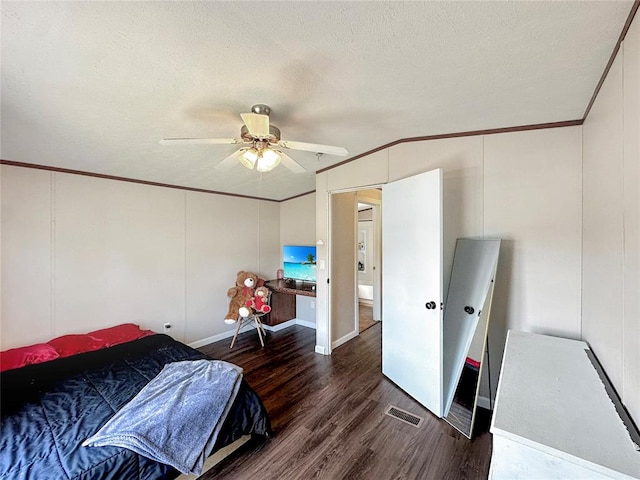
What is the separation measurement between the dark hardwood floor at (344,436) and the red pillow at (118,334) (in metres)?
1.27

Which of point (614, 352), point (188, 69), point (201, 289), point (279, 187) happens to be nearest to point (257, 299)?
point (201, 289)

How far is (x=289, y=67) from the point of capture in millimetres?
1467

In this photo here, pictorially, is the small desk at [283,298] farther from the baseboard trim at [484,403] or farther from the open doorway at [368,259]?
the baseboard trim at [484,403]

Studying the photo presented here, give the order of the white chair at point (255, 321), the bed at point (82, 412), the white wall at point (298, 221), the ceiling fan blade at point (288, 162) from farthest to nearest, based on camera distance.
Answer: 1. the white wall at point (298, 221)
2. the white chair at point (255, 321)
3. the ceiling fan blade at point (288, 162)
4. the bed at point (82, 412)

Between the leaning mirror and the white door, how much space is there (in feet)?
0.49

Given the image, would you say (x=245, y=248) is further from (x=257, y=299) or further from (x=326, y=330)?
(x=326, y=330)

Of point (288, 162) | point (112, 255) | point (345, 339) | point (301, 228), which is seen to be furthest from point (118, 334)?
point (301, 228)

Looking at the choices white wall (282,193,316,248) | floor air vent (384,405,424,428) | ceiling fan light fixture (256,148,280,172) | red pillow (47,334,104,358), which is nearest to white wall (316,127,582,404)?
floor air vent (384,405,424,428)

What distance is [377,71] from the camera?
1512 millimetres

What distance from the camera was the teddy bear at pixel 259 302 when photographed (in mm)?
3951

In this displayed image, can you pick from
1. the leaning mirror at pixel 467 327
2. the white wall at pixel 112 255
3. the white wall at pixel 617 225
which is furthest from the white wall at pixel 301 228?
the white wall at pixel 617 225

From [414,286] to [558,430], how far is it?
5.03 ft

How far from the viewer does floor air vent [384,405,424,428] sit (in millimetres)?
2195

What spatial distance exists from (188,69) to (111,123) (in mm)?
972
